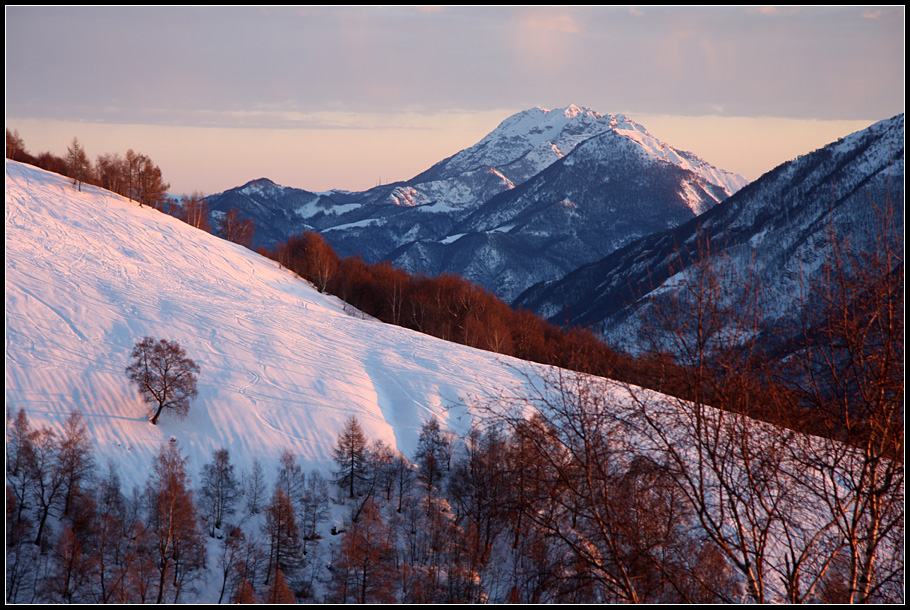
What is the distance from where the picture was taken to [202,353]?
159ft

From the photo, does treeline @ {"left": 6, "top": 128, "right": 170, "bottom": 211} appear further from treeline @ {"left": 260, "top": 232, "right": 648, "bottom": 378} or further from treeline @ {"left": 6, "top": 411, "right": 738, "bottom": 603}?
treeline @ {"left": 6, "top": 411, "right": 738, "bottom": 603}

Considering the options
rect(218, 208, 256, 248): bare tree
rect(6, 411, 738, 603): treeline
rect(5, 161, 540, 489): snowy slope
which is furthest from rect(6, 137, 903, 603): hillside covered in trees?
rect(218, 208, 256, 248): bare tree

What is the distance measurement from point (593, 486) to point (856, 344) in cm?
376

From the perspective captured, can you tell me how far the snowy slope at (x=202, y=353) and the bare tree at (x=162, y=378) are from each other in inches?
40.9

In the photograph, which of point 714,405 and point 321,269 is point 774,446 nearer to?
point 714,405

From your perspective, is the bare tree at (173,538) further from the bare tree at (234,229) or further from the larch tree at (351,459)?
the bare tree at (234,229)

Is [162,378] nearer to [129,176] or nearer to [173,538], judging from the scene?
[173,538]

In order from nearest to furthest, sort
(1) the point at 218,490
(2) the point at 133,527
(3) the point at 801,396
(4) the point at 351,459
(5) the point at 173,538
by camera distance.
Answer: (3) the point at 801,396 < (5) the point at 173,538 < (2) the point at 133,527 < (1) the point at 218,490 < (4) the point at 351,459

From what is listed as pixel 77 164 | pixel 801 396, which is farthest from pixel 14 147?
pixel 801 396

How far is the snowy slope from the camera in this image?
38.7m

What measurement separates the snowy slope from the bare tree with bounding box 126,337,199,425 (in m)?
1.04

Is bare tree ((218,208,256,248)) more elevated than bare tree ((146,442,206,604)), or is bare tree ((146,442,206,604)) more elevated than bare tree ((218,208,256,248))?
bare tree ((218,208,256,248))

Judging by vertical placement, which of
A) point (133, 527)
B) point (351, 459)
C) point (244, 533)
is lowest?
point (244, 533)

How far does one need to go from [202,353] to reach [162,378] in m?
8.69
